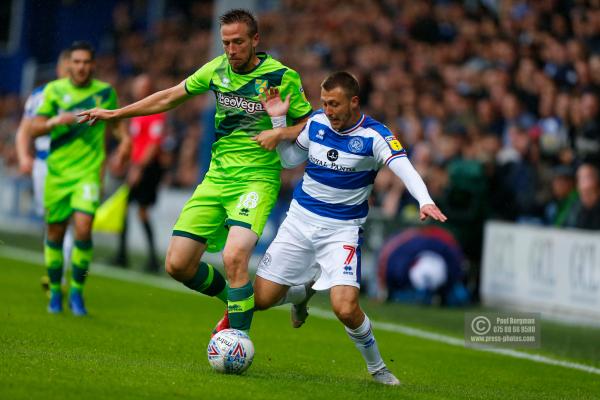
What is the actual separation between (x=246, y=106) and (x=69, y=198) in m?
3.07

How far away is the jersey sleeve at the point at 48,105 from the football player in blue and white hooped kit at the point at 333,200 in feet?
10.7

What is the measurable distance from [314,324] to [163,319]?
1580mm

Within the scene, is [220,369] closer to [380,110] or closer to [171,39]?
[380,110]

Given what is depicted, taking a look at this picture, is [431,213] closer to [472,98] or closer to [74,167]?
[74,167]

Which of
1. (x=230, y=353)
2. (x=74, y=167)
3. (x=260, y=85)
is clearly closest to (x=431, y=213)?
(x=230, y=353)

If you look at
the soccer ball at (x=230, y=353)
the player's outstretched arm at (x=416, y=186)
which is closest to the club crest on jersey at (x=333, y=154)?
the player's outstretched arm at (x=416, y=186)

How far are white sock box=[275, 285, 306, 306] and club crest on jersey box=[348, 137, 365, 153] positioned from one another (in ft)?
3.65

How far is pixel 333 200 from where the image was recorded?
773cm

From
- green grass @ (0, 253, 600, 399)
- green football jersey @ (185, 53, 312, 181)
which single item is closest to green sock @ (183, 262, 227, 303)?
green grass @ (0, 253, 600, 399)

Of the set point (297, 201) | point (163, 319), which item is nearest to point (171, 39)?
point (163, 319)

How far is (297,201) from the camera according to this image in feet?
26.0

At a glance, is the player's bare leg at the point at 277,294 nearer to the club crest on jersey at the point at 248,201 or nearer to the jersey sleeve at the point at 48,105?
the club crest on jersey at the point at 248,201

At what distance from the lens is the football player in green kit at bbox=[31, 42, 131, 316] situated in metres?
10.3

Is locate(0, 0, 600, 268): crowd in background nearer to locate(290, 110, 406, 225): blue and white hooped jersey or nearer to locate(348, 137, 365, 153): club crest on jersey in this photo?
locate(290, 110, 406, 225): blue and white hooped jersey
